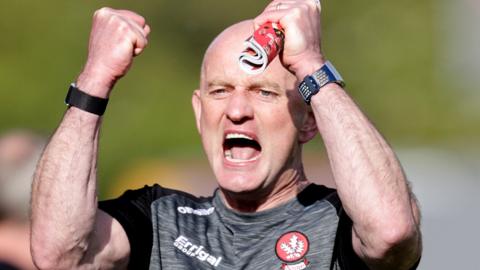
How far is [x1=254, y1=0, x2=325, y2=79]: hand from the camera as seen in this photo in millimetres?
5848

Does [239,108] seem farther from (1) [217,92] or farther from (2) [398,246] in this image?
(2) [398,246]

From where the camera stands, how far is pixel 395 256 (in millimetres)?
5680

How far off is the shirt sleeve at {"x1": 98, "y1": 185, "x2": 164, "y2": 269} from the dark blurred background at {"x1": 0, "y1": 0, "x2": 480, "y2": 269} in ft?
28.9

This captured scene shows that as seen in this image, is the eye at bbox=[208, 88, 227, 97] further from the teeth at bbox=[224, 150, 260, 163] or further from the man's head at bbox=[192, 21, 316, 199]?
the teeth at bbox=[224, 150, 260, 163]

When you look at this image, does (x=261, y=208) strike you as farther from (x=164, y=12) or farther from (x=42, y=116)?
(x=164, y=12)

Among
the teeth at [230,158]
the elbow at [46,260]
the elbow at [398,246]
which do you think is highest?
the teeth at [230,158]

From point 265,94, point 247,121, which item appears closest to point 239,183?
point 247,121

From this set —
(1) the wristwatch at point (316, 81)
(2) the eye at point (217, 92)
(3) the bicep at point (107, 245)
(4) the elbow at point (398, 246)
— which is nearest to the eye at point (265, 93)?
Answer: (2) the eye at point (217, 92)

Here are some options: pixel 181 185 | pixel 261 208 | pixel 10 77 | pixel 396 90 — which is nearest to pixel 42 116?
pixel 10 77

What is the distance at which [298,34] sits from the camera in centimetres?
585

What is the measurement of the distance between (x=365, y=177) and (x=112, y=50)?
1.26 m

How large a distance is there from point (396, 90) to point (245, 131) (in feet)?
43.8

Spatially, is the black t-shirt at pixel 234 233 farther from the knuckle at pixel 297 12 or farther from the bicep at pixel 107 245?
the knuckle at pixel 297 12

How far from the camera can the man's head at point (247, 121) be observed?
6.29 meters
